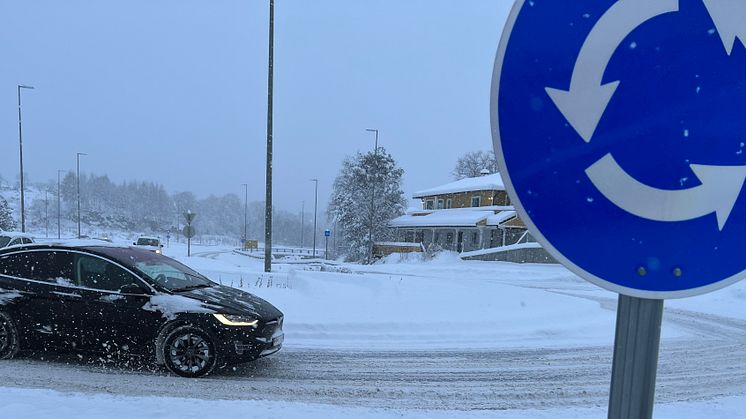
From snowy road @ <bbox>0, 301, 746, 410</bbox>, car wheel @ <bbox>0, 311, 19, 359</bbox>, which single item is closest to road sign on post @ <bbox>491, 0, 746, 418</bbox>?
snowy road @ <bbox>0, 301, 746, 410</bbox>

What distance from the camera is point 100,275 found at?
652cm

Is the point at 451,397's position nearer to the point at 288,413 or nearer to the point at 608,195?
the point at 288,413

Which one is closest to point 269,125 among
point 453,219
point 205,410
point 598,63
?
point 205,410

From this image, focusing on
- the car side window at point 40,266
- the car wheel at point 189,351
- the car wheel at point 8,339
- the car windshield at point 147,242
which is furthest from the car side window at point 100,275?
the car windshield at point 147,242

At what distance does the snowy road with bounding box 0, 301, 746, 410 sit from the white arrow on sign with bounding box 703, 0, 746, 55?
15.7ft

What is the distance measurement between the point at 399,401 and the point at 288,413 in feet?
4.69

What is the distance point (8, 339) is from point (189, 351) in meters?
2.70

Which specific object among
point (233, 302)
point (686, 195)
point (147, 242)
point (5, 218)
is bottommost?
point (5, 218)

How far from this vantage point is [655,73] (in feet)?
3.57

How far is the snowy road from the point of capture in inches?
214

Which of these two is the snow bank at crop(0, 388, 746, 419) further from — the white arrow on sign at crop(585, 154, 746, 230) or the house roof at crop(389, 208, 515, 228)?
the house roof at crop(389, 208, 515, 228)

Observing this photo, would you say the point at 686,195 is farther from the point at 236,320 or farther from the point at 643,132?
the point at 236,320

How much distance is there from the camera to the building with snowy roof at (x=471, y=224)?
31.9 m

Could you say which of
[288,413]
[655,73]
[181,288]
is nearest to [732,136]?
[655,73]
